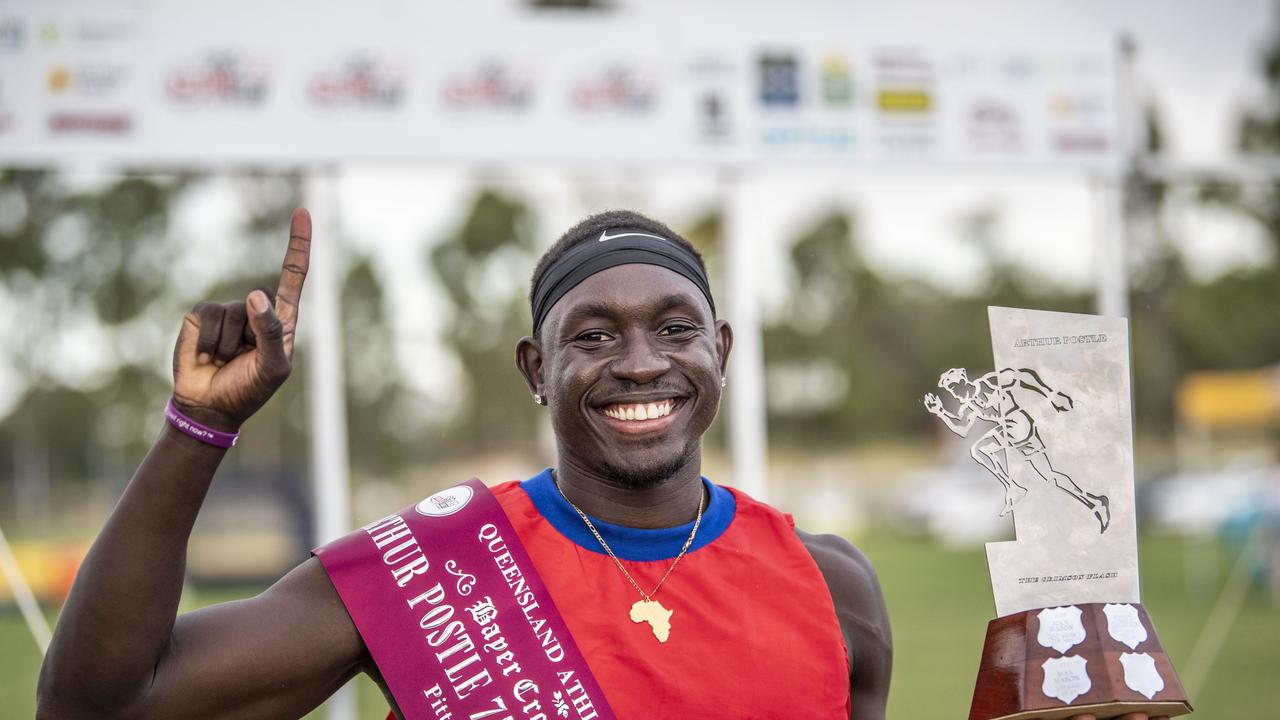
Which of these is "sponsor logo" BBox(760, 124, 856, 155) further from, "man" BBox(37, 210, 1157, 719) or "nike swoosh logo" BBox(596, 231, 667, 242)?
"nike swoosh logo" BBox(596, 231, 667, 242)

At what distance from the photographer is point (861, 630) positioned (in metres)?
2.14

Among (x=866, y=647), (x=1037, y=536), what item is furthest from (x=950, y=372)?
(x=866, y=647)

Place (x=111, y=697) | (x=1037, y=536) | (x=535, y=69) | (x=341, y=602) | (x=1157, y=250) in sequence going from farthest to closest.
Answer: (x=1157, y=250) → (x=535, y=69) → (x=1037, y=536) → (x=341, y=602) → (x=111, y=697)

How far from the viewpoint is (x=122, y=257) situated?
96.7ft

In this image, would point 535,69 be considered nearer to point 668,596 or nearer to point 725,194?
point 725,194

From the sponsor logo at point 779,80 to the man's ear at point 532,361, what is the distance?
3153mm

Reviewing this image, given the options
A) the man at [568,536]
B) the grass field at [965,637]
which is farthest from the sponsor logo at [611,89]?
the grass field at [965,637]

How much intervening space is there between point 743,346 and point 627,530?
3109 mm

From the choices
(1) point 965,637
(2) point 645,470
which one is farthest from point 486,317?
(2) point 645,470

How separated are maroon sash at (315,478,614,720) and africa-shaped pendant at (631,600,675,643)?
12 centimetres

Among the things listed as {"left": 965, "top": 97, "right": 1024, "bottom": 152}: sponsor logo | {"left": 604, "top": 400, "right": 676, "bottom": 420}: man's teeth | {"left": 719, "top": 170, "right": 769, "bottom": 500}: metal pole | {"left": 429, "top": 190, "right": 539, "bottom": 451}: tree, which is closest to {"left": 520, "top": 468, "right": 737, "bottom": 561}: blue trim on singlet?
{"left": 604, "top": 400, "right": 676, "bottom": 420}: man's teeth

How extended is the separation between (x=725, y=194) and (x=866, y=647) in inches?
133

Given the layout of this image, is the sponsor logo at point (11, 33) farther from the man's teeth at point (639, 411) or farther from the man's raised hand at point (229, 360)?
the man's teeth at point (639, 411)

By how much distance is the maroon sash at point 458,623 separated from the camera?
6.29 feet
